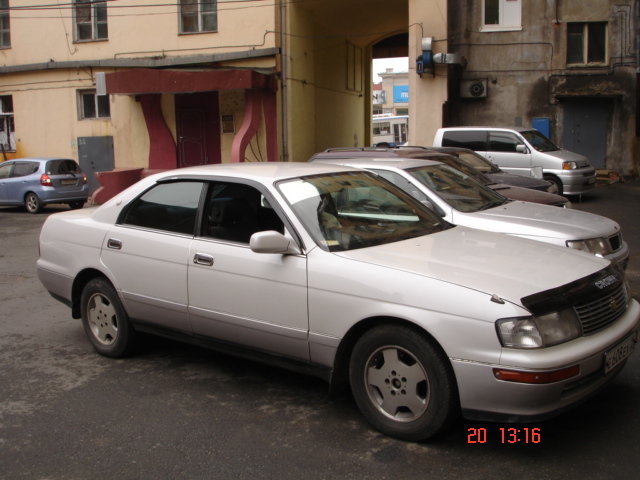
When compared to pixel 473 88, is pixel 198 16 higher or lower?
higher

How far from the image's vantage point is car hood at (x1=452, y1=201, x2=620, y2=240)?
6.68 m

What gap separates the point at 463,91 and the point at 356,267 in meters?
19.9

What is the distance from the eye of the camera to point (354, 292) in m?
4.00

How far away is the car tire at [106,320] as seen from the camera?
5434 mm

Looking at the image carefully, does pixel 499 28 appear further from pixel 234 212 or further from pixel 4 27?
pixel 234 212

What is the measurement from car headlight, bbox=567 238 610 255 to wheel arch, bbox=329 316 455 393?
10.7 feet

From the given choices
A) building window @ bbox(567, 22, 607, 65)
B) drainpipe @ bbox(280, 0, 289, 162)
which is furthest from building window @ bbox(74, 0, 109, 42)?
building window @ bbox(567, 22, 607, 65)

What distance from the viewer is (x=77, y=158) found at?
23.1m

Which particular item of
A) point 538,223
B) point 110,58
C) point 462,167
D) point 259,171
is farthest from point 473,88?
point 259,171

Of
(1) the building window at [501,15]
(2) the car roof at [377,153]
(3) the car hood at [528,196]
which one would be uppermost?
(1) the building window at [501,15]

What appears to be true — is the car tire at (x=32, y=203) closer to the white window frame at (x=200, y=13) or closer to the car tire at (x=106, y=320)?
the white window frame at (x=200, y=13)

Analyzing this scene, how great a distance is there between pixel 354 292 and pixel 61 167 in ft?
53.9

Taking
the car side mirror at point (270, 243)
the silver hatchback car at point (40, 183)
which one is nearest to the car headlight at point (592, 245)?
the car side mirror at point (270, 243)

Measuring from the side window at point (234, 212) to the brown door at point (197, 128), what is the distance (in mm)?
16787
